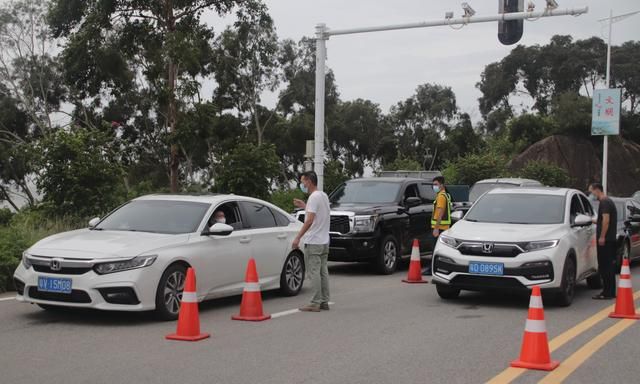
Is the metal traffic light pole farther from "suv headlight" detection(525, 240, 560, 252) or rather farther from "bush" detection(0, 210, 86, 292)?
"suv headlight" detection(525, 240, 560, 252)

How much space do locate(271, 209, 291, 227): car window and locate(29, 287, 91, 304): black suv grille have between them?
371 cm

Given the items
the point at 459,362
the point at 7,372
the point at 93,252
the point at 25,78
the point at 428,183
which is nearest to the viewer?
the point at 7,372

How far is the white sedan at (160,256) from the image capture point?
29.8ft

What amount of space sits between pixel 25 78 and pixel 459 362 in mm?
44435

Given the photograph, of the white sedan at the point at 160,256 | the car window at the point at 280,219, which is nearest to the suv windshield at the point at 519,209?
the car window at the point at 280,219

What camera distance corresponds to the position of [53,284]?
9109 mm

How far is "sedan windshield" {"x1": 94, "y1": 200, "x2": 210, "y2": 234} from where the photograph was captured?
10358 millimetres

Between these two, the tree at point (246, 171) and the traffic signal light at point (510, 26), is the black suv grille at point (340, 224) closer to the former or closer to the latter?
the traffic signal light at point (510, 26)

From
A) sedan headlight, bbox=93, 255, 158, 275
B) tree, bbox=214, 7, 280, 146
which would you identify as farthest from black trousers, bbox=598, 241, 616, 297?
tree, bbox=214, 7, 280, 146

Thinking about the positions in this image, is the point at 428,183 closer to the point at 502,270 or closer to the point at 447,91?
the point at 502,270

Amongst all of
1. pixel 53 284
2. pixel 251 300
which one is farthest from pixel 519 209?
pixel 53 284

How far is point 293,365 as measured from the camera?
7426 millimetres

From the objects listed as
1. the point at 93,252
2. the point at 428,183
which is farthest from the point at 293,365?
the point at 428,183

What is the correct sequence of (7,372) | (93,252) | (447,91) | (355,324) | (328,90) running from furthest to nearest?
(447,91) → (328,90) → (355,324) → (93,252) → (7,372)
